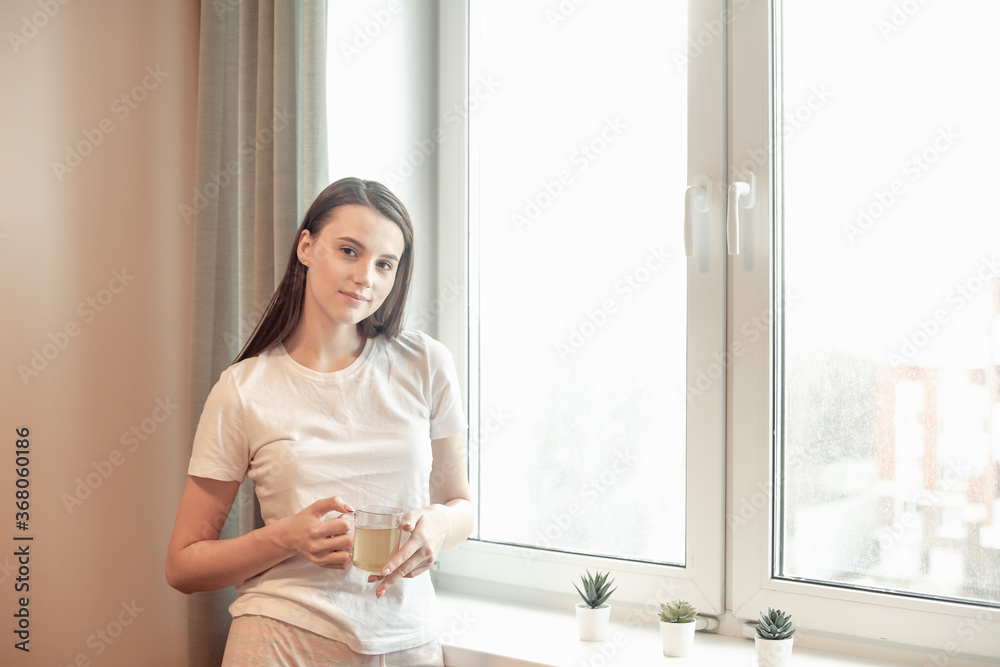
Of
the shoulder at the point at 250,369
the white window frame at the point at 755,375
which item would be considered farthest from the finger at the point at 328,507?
the white window frame at the point at 755,375

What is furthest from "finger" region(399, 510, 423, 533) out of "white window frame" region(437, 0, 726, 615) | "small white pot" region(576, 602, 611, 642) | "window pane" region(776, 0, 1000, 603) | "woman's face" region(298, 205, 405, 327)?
"window pane" region(776, 0, 1000, 603)

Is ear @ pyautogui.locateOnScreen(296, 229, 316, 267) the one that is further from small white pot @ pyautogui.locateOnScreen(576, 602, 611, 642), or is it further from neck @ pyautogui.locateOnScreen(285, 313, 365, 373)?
small white pot @ pyautogui.locateOnScreen(576, 602, 611, 642)

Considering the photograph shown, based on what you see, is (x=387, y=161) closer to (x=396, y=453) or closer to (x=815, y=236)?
(x=396, y=453)

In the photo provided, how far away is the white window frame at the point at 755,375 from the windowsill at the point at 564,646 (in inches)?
2.8

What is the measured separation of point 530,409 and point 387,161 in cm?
68

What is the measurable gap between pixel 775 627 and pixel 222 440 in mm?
973

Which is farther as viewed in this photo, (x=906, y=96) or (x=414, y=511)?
(x=906, y=96)

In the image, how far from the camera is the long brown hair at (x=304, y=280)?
1352 mm

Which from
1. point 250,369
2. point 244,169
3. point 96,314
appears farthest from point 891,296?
point 96,314

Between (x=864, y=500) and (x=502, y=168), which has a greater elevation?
(x=502, y=168)

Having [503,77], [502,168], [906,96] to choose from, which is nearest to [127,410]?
[502,168]

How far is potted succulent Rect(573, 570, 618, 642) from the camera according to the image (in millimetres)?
1473

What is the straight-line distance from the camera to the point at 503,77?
1.85 meters

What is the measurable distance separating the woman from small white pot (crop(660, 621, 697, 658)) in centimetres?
41
